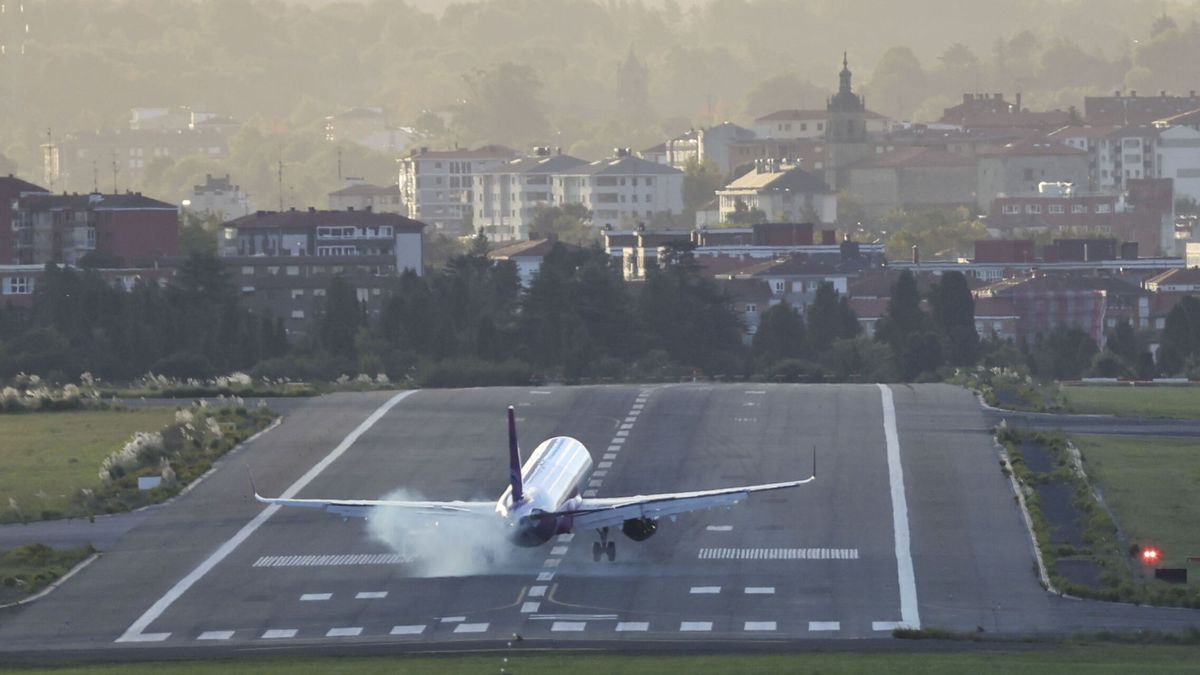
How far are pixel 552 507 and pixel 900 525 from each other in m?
A: 9.73

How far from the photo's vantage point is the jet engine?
60709 mm

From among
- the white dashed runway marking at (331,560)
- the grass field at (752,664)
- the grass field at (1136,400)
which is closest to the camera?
the grass field at (752,664)

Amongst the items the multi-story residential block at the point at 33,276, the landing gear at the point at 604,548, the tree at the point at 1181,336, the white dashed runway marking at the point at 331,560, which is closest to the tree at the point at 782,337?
the tree at the point at 1181,336

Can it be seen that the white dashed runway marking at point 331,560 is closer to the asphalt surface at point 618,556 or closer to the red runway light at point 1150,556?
the asphalt surface at point 618,556

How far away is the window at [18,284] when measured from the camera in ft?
617

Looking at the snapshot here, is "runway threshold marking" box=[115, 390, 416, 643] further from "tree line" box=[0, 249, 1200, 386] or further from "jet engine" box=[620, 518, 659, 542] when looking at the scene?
"tree line" box=[0, 249, 1200, 386]

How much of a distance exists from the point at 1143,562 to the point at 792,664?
528 inches

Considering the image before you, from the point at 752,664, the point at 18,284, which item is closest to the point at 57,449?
the point at 752,664

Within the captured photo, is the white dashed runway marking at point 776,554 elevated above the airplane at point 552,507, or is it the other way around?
the airplane at point 552,507

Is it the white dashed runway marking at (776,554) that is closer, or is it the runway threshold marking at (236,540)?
the runway threshold marking at (236,540)

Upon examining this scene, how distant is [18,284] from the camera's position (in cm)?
18888

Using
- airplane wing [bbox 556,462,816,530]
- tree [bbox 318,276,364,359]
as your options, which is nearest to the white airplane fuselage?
airplane wing [bbox 556,462,816,530]

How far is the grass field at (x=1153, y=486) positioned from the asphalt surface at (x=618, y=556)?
9.86ft

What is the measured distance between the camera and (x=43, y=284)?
160 m
